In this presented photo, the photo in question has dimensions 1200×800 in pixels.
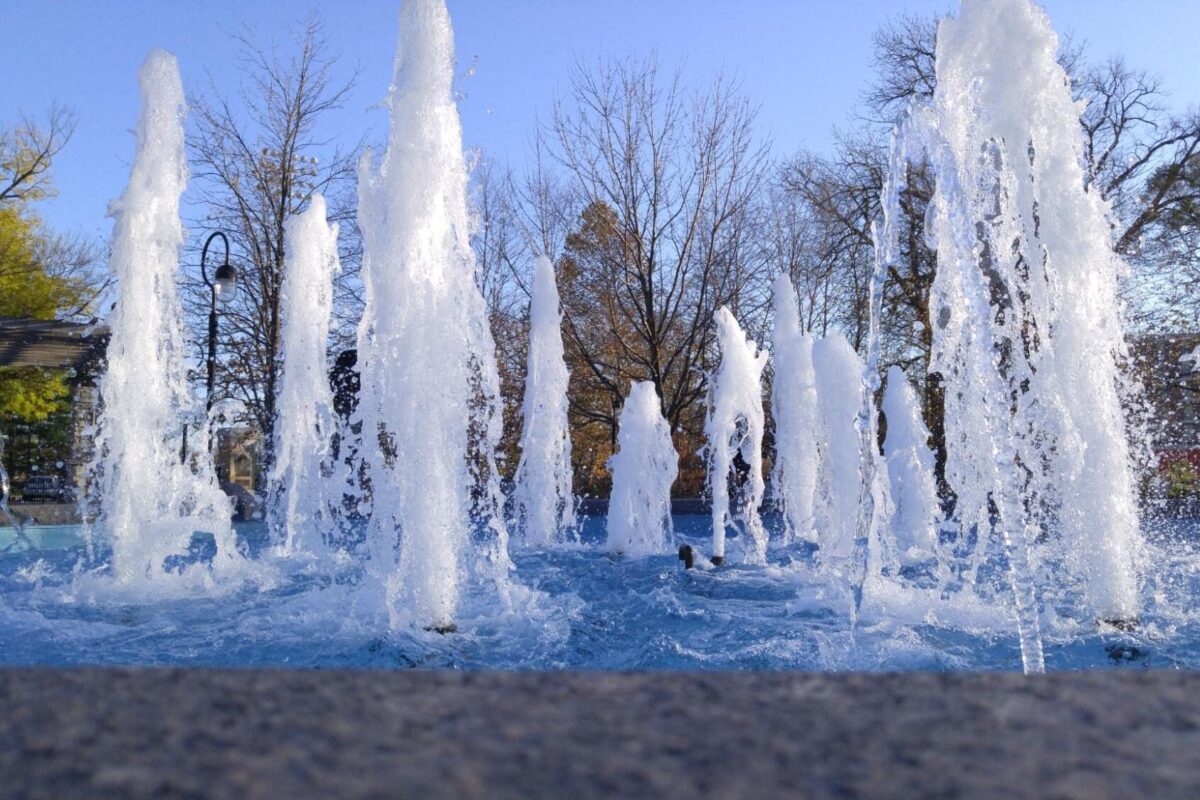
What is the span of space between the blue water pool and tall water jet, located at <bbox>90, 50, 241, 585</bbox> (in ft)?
2.63

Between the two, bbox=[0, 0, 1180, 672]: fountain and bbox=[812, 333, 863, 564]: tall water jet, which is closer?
bbox=[0, 0, 1180, 672]: fountain

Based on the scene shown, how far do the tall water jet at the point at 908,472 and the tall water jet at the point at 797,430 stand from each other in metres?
1.20

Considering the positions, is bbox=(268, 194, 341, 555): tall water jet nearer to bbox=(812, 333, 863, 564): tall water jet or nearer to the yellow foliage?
bbox=(812, 333, 863, 564): tall water jet

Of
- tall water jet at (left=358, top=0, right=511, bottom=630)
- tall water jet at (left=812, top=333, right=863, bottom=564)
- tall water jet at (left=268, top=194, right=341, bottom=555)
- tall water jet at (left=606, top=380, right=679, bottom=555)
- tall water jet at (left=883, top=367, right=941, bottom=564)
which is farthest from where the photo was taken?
tall water jet at (left=883, top=367, right=941, bottom=564)

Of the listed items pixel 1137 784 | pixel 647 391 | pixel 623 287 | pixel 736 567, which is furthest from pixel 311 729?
pixel 623 287

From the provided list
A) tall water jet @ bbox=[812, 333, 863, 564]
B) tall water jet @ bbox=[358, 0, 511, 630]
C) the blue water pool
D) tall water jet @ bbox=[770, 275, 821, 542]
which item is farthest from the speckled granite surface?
tall water jet @ bbox=[770, 275, 821, 542]

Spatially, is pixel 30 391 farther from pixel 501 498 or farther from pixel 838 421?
pixel 501 498

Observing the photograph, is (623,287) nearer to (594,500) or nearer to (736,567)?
(594,500)

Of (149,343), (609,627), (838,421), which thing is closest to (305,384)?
(149,343)

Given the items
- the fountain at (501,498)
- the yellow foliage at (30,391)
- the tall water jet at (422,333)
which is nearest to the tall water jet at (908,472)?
the fountain at (501,498)

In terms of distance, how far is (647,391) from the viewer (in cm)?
1430

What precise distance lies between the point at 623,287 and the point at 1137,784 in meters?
25.0

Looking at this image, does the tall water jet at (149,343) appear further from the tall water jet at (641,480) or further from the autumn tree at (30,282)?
the autumn tree at (30,282)

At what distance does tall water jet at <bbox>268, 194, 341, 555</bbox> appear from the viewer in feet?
43.8
